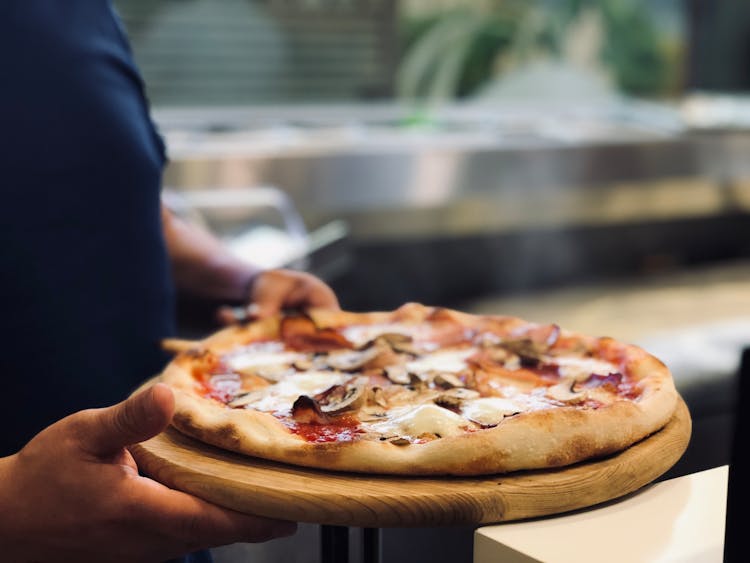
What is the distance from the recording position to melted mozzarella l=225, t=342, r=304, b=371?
1.23 meters

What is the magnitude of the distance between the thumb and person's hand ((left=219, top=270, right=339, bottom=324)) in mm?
578

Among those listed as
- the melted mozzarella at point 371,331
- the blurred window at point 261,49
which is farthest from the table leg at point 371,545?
the blurred window at point 261,49

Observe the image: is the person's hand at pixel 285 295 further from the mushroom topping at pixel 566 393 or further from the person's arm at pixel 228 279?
the mushroom topping at pixel 566 393

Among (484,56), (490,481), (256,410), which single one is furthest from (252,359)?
(484,56)

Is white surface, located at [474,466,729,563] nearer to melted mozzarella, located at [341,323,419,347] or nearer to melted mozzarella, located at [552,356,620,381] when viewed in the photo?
melted mozzarella, located at [552,356,620,381]

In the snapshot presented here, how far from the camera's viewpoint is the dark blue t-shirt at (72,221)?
1.32 m

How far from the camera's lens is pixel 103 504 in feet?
2.79

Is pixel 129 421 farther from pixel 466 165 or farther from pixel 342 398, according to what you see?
pixel 466 165

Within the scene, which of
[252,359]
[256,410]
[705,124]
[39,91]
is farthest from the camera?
[705,124]

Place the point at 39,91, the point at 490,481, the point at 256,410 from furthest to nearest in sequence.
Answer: the point at 39,91 < the point at 256,410 < the point at 490,481

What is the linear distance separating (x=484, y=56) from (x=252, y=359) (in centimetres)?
331

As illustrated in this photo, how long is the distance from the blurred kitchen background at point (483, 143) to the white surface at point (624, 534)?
223cm

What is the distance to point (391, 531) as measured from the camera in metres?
1.68

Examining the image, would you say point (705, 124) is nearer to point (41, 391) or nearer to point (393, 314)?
point (393, 314)
